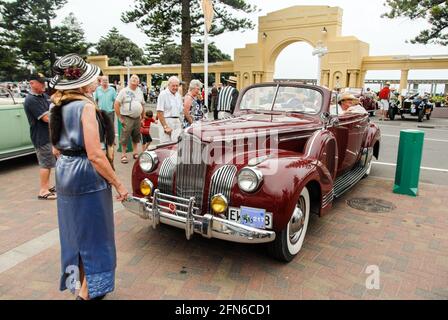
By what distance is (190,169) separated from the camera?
336 centimetres

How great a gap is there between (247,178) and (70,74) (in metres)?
1.60

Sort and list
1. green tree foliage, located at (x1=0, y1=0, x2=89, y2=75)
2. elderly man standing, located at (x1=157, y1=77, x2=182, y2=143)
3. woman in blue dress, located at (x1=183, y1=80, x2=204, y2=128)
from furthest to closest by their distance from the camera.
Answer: green tree foliage, located at (x1=0, y1=0, x2=89, y2=75) < woman in blue dress, located at (x1=183, y1=80, x2=204, y2=128) < elderly man standing, located at (x1=157, y1=77, x2=182, y2=143)

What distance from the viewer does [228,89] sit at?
26.0 ft

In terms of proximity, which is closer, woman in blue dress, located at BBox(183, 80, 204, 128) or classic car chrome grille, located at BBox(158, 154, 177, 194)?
classic car chrome grille, located at BBox(158, 154, 177, 194)

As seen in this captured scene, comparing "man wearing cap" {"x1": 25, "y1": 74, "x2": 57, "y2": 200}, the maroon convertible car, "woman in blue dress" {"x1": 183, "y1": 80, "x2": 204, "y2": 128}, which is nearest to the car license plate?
the maroon convertible car

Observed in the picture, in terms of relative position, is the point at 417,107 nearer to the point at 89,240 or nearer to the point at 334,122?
the point at 334,122

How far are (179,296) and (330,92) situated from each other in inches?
131

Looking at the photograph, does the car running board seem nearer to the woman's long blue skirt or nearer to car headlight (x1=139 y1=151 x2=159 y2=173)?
car headlight (x1=139 y1=151 x2=159 y2=173)

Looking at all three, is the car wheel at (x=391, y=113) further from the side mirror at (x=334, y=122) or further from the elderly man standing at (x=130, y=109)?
the side mirror at (x=334, y=122)

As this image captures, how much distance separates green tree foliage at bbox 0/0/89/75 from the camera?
34344mm

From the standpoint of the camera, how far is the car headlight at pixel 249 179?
2955mm

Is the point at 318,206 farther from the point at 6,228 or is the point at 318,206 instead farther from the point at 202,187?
the point at 6,228

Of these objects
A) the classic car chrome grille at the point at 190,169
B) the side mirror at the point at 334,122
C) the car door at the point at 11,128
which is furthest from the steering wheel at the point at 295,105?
the car door at the point at 11,128

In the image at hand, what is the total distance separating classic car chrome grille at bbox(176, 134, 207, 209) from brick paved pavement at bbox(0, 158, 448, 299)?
65cm
